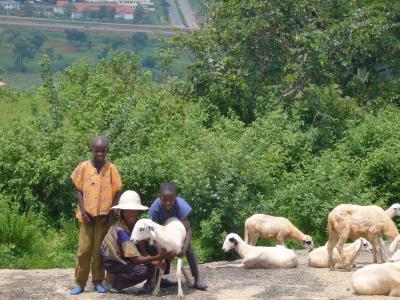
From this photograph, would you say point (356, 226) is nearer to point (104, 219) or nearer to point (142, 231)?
point (142, 231)

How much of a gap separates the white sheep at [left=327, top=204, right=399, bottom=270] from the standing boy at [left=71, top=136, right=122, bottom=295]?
9.18 ft

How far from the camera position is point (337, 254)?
10844 mm

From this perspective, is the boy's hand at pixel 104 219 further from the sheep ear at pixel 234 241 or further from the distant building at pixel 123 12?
the distant building at pixel 123 12

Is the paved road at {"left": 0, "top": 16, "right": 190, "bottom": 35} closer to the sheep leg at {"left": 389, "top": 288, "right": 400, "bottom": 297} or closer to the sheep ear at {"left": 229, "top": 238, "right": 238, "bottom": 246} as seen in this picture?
the sheep ear at {"left": 229, "top": 238, "right": 238, "bottom": 246}

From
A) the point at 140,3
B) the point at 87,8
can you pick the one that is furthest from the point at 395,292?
the point at 87,8

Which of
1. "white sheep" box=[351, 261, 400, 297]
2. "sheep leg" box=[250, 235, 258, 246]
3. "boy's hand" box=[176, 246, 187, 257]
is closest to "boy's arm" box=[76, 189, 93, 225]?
"boy's hand" box=[176, 246, 187, 257]

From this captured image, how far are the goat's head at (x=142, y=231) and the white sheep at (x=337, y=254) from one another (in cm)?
281

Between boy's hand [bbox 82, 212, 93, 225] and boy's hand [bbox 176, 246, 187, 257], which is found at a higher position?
boy's hand [bbox 82, 212, 93, 225]

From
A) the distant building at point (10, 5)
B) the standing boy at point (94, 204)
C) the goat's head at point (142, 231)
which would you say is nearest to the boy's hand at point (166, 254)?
the goat's head at point (142, 231)

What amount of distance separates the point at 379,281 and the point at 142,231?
8.54 feet

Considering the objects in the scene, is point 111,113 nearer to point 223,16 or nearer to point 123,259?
point 223,16

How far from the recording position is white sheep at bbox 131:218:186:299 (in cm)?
903

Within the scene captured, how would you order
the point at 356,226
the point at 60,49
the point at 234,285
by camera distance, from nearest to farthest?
the point at 234,285 < the point at 356,226 < the point at 60,49

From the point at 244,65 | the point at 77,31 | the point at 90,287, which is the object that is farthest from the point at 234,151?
the point at 77,31
